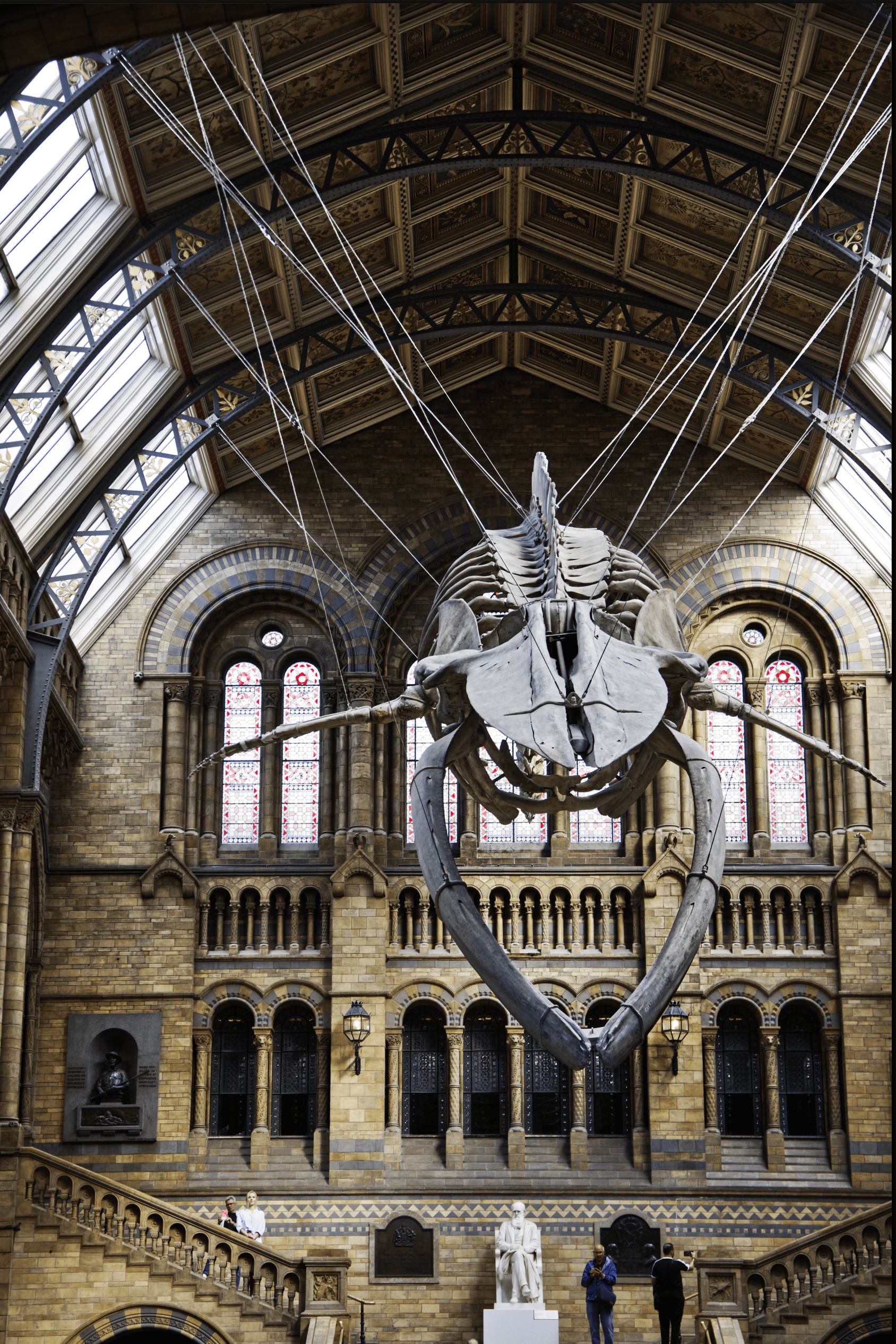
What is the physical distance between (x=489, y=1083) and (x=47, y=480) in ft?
37.0

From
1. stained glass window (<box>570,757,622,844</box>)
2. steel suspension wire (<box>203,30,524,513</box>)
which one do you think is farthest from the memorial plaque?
steel suspension wire (<box>203,30,524,513</box>)

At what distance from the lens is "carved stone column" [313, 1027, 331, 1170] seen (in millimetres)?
24156

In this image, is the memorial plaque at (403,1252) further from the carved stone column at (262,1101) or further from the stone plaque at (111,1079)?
the stone plaque at (111,1079)

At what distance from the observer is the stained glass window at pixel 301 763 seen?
2625 centimetres

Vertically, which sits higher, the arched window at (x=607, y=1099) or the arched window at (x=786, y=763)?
the arched window at (x=786, y=763)

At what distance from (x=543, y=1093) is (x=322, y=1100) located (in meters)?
3.42

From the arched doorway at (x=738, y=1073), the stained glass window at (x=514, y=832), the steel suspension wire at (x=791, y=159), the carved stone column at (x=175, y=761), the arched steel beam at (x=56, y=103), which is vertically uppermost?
the steel suspension wire at (x=791, y=159)

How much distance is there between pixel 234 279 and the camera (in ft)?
73.6

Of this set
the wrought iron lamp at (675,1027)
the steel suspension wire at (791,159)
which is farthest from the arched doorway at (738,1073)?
the steel suspension wire at (791,159)

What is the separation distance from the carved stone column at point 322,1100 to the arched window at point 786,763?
25.6 ft

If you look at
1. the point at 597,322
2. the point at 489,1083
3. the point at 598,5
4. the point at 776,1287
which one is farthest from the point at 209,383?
the point at 776,1287

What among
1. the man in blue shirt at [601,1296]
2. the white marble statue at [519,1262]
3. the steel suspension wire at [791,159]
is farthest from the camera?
the white marble statue at [519,1262]

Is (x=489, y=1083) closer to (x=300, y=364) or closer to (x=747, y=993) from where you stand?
(x=747, y=993)

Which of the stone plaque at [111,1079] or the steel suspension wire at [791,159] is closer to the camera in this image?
the steel suspension wire at [791,159]
